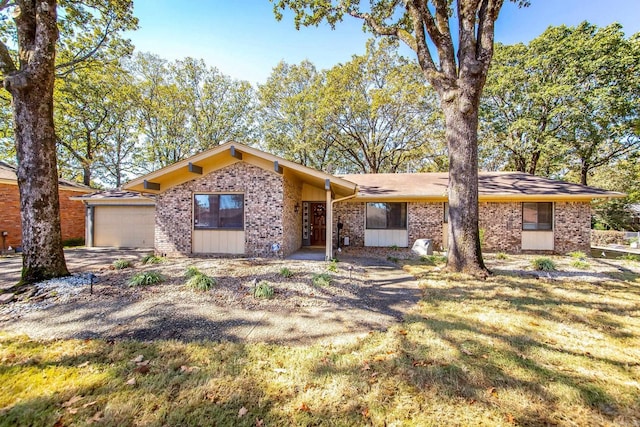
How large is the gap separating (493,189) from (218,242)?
11.2 metres

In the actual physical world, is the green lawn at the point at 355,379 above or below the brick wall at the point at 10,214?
below

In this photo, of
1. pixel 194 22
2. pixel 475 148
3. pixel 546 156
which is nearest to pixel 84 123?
pixel 194 22

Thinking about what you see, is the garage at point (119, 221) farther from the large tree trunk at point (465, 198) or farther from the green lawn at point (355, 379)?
the large tree trunk at point (465, 198)

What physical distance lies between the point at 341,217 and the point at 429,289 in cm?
728

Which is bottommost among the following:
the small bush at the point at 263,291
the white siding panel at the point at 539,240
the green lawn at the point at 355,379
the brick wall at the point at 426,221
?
the green lawn at the point at 355,379

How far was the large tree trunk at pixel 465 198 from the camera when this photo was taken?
717cm

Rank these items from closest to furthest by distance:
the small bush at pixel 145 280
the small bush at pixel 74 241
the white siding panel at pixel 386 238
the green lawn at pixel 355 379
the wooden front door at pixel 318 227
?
the green lawn at pixel 355 379 → the small bush at pixel 145 280 → the white siding panel at pixel 386 238 → the wooden front door at pixel 318 227 → the small bush at pixel 74 241

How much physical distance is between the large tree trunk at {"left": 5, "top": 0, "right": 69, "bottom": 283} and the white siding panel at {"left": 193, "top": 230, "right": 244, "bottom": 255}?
4085mm

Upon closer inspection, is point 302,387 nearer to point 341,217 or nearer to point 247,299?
point 247,299

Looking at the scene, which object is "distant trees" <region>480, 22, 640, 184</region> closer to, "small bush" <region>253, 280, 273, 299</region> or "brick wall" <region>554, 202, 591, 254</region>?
"brick wall" <region>554, 202, 591, 254</region>

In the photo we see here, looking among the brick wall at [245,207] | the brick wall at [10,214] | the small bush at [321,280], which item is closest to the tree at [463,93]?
the small bush at [321,280]

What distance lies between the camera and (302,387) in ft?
8.84

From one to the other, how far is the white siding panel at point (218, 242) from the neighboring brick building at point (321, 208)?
0.03 meters

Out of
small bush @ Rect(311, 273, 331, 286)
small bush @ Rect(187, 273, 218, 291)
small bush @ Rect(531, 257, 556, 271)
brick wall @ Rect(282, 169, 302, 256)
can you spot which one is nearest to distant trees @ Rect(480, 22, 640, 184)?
small bush @ Rect(531, 257, 556, 271)
